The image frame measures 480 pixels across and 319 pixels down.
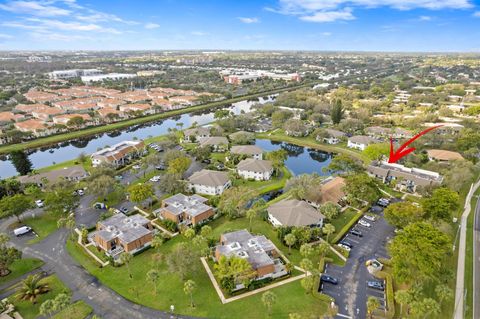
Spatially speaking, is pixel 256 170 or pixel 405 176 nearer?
pixel 405 176

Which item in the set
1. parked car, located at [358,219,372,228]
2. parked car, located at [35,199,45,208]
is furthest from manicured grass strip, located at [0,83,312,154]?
parked car, located at [358,219,372,228]

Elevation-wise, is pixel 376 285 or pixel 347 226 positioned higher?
pixel 347 226

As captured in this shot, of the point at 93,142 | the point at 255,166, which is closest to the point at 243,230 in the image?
the point at 255,166

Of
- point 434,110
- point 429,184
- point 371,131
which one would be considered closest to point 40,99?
point 371,131

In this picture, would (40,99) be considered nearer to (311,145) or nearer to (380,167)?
(311,145)

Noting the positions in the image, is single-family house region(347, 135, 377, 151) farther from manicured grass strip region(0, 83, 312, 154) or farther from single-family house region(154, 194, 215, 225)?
manicured grass strip region(0, 83, 312, 154)

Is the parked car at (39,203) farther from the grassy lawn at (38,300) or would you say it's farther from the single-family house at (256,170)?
the single-family house at (256,170)

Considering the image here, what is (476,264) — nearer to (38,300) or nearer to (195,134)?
(38,300)
